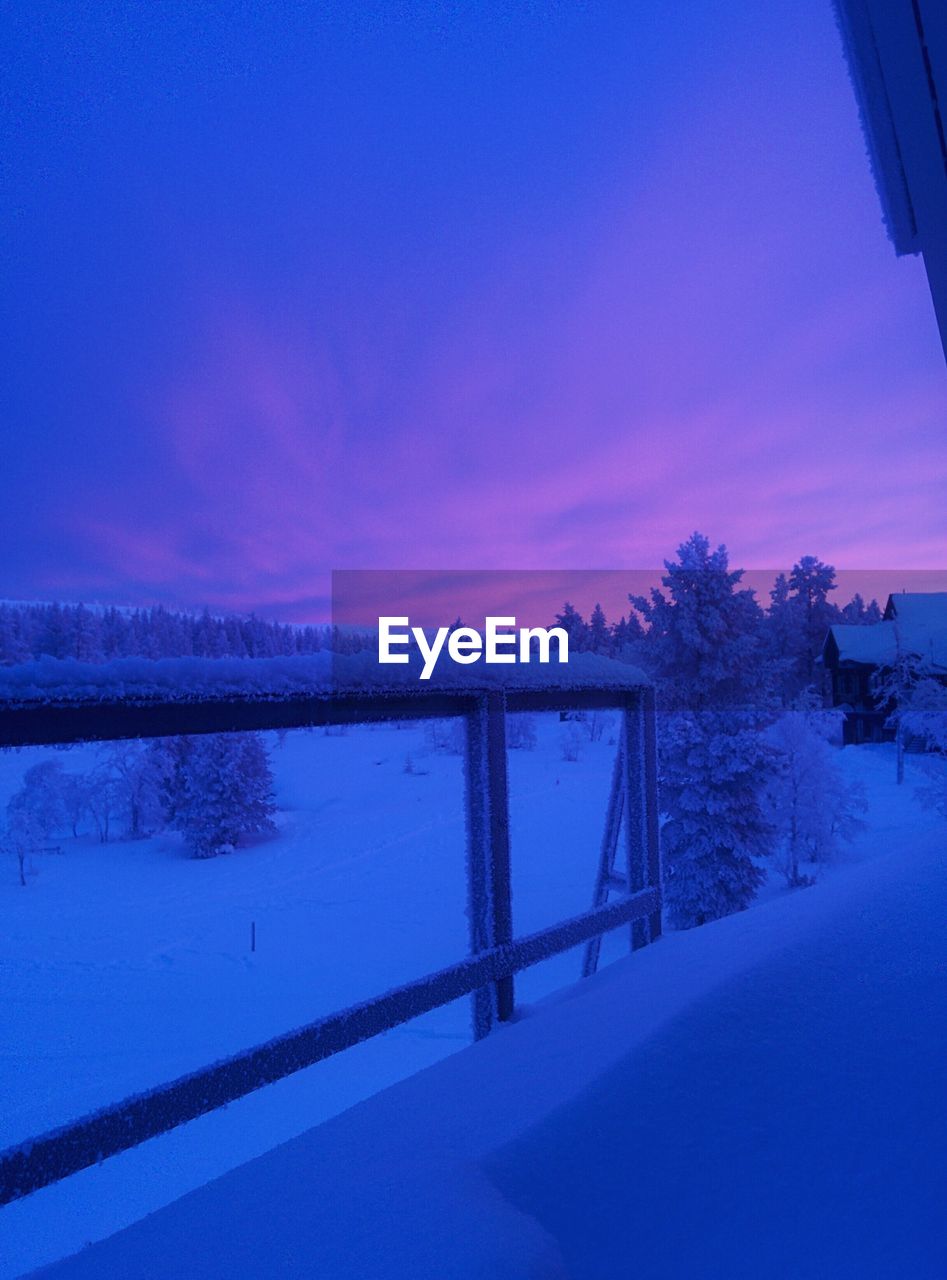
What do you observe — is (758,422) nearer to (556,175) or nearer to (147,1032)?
(556,175)

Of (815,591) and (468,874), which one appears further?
(815,591)

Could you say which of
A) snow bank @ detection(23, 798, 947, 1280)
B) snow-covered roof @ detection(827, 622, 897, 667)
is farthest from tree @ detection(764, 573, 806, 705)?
snow bank @ detection(23, 798, 947, 1280)

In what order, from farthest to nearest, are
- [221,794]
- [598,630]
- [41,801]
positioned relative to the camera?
[598,630] < [221,794] < [41,801]

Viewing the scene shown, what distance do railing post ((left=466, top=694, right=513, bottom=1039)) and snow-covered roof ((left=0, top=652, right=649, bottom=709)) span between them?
18 centimetres

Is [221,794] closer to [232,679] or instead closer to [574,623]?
[232,679]

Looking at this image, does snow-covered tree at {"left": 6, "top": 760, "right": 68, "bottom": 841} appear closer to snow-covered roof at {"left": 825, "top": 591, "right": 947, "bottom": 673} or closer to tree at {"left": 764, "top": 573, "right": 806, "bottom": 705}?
snow-covered roof at {"left": 825, "top": 591, "right": 947, "bottom": 673}

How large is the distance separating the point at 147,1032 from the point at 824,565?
4307cm

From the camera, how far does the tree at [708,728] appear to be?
43.8 feet

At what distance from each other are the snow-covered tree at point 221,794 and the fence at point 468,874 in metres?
14.5

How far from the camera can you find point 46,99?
4.56m

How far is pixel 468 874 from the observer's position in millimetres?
2865

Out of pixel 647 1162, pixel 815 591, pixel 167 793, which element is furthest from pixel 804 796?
pixel 815 591

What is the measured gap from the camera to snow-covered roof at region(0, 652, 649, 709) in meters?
1.53

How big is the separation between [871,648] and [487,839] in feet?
97.7
